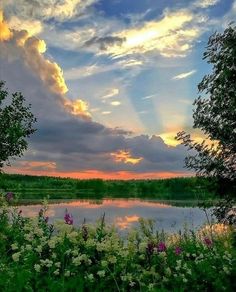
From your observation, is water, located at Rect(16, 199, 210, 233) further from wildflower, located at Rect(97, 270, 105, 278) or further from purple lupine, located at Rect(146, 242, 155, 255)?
wildflower, located at Rect(97, 270, 105, 278)

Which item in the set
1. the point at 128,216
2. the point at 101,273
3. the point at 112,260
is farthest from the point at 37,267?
the point at 128,216

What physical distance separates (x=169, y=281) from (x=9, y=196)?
6.73 m

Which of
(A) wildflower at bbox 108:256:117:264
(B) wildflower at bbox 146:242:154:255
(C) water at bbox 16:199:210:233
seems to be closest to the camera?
(A) wildflower at bbox 108:256:117:264

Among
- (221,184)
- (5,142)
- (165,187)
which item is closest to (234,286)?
(221,184)

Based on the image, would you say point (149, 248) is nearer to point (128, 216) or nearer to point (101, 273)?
point (101, 273)

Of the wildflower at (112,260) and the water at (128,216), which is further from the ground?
the water at (128,216)

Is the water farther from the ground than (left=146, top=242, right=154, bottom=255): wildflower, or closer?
farther from the ground

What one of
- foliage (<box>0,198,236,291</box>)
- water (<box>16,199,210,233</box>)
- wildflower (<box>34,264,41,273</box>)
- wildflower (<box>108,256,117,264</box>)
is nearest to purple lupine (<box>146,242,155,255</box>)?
foliage (<box>0,198,236,291</box>)

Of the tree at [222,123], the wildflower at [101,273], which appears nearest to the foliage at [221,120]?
the tree at [222,123]

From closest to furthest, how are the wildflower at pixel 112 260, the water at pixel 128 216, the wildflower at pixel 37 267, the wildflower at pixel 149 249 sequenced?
the wildflower at pixel 37 267
the wildflower at pixel 112 260
the wildflower at pixel 149 249
the water at pixel 128 216

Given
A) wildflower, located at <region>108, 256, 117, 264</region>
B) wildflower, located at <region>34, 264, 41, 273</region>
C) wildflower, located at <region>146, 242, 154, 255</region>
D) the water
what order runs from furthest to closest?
the water
wildflower, located at <region>146, 242, 154, 255</region>
wildflower, located at <region>108, 256, 117, 264</region>
wildflower, located at <region>34, 264, 41, 273</region>

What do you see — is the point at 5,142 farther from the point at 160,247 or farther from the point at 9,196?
the point at 160,247

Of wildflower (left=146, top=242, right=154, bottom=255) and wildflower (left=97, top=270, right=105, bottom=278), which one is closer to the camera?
wildflower (left=97, top=270, right=105, bottom=278)

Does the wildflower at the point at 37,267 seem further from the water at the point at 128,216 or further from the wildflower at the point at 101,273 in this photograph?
the water at the point at 128,216
